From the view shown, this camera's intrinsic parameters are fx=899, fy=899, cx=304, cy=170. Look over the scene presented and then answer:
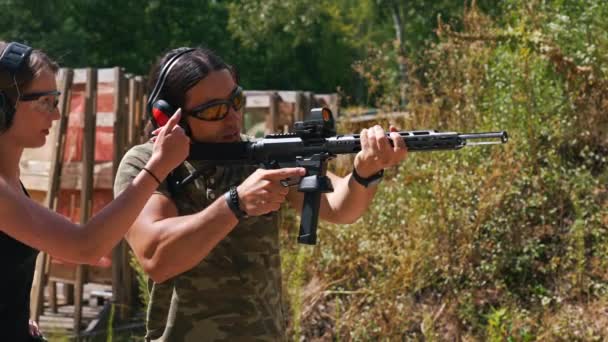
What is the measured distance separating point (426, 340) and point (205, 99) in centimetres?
337

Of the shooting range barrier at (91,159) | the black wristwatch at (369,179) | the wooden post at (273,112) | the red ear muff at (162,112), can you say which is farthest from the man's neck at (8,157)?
the wooden post at (273,112)

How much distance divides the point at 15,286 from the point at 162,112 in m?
0.69

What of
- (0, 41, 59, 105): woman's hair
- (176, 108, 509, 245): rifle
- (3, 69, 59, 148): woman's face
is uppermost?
(0, 41, 59, 105): woman's hair

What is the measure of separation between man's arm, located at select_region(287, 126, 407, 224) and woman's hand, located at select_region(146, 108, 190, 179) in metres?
0.65

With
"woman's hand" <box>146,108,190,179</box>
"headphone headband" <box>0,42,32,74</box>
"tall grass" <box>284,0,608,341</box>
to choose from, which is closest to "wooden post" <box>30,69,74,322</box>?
"tall grass" <box>284,0,608,341</box>

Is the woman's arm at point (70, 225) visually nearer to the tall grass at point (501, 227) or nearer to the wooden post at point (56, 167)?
the tall grass at point (501, 227)

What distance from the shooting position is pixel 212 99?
2.81 m

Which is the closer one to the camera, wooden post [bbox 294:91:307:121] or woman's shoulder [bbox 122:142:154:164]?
woman's shoulder [bbox 122:142:154:164]

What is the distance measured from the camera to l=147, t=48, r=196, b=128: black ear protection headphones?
110 inches

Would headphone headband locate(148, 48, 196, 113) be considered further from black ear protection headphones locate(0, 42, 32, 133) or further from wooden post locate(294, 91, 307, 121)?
wooden post locate(294, 91, 307, 121)

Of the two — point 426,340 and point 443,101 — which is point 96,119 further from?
point 426,340

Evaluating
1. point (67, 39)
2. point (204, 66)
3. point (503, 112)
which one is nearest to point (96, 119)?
point (503, 112)

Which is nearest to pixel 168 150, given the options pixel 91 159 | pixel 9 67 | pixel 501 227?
pixel 9 67

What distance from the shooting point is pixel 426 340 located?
5.73 meters
